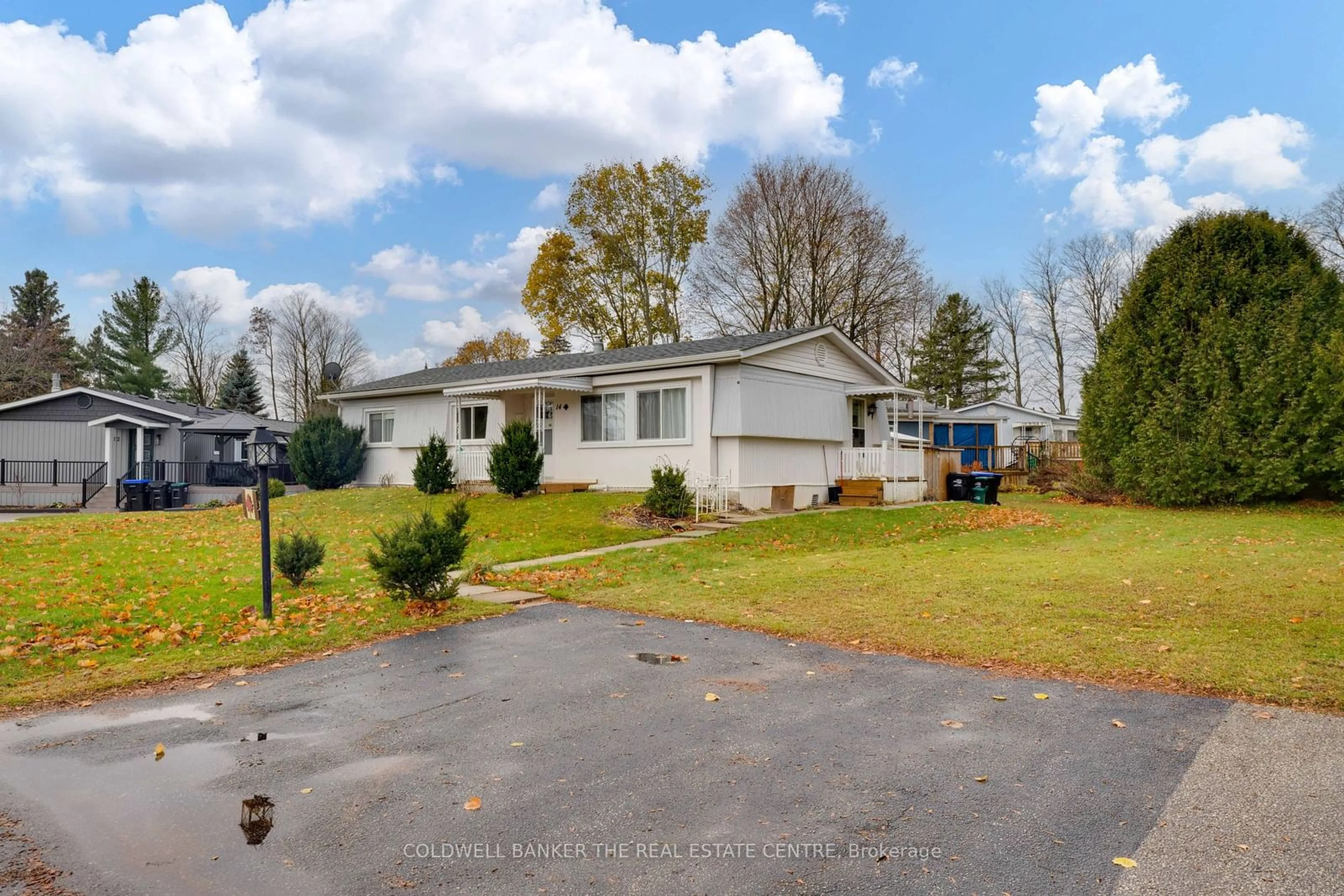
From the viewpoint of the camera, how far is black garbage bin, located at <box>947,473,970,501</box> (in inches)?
794

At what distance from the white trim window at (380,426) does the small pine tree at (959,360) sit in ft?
104

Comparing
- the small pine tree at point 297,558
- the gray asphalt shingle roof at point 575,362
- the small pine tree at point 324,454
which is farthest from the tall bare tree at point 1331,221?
the small pine tree at point 297,558

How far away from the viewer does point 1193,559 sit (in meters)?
10.2

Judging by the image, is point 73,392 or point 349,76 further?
point 73,392

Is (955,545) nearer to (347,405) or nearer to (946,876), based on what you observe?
(946,876)

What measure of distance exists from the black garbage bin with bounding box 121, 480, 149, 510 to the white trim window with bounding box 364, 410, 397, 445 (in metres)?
6.88

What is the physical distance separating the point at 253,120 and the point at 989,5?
49.1 feet

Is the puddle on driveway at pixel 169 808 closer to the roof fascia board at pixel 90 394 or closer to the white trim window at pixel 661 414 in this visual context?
the white trim window at pixel 661 414

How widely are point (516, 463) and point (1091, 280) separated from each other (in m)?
38.1

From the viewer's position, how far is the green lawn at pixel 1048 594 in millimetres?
5500

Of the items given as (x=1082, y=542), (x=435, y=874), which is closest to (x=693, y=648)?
(x=435, y=874)

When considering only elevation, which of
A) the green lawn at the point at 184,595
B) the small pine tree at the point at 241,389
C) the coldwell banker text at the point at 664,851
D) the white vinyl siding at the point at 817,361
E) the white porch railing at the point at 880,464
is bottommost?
the coldwell banker text at the point at 664,851

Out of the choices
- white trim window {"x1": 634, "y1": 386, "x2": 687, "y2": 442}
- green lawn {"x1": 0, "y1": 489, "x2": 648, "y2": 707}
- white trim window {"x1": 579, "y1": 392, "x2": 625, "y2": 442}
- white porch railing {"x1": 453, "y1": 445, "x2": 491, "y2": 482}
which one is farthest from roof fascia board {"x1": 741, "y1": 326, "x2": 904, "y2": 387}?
white porch railing {"x1": 453, "y1": 445, "x2": 491, "y2": 482}

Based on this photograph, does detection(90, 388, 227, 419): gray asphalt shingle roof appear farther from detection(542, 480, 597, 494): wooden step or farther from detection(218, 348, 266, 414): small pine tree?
detection(542, 480, 597, 494): wooden step
